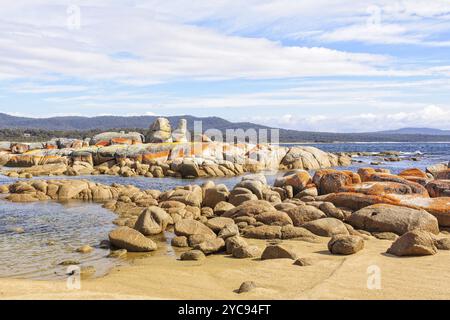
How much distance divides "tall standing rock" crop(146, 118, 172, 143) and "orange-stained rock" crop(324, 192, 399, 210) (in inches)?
1305

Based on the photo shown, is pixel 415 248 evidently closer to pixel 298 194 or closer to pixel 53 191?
pixel 298 194

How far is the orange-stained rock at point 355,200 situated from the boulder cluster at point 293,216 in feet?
0.11

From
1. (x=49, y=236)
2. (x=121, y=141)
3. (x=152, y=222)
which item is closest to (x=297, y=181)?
(x=152, y=222)

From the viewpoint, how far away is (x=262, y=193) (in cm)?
2077

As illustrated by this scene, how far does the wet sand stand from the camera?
8.39 m

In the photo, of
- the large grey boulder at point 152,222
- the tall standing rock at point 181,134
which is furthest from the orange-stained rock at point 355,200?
the tall standing rock at point 181,134

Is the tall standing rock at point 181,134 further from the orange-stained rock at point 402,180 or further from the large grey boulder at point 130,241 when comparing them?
the large grey boulder at point 130,241

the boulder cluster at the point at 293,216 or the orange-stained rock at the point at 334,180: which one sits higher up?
the orange-stained rock at the point at 334,180

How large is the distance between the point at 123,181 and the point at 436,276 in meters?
27.6

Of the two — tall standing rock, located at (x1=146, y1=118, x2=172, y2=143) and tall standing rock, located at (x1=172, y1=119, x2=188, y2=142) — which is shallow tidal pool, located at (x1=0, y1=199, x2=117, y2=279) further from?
tall standing rock, located at (x1=172, y1=119, x2=188, y2=142)

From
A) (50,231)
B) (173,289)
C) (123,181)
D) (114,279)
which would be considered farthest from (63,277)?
(123,181)

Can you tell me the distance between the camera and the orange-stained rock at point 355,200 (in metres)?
16.9

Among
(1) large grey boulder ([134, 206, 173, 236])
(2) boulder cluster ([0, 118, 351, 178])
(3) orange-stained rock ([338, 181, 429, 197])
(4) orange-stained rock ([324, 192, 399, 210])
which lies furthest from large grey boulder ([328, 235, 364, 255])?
(2) boulder cluster ([0, 118, 351, 178])

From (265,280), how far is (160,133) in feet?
138
